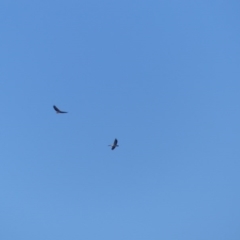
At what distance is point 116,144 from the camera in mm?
30922
